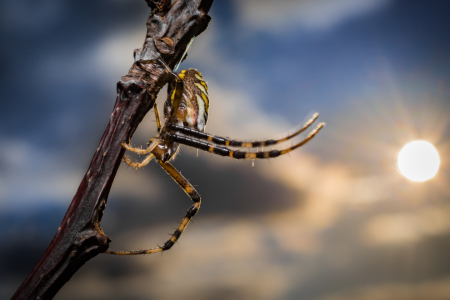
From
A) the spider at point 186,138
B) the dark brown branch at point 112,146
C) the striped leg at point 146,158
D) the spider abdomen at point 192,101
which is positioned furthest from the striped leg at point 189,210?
the dark brown branch at point 112,146

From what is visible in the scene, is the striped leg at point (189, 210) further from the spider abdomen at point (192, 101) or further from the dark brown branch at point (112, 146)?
the dark brown branch at point (112, 146)

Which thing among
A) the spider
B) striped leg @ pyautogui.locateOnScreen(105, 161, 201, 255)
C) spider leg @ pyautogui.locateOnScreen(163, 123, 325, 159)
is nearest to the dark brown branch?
the spider

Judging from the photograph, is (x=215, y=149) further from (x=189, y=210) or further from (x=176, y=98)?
(x=189, y=210)

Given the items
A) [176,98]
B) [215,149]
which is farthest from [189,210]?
[176,98]

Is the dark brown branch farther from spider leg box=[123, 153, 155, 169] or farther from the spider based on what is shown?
spider leg box=[123, 153, 155, 169]

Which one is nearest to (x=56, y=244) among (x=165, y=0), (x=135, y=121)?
(x=135, y=121)
